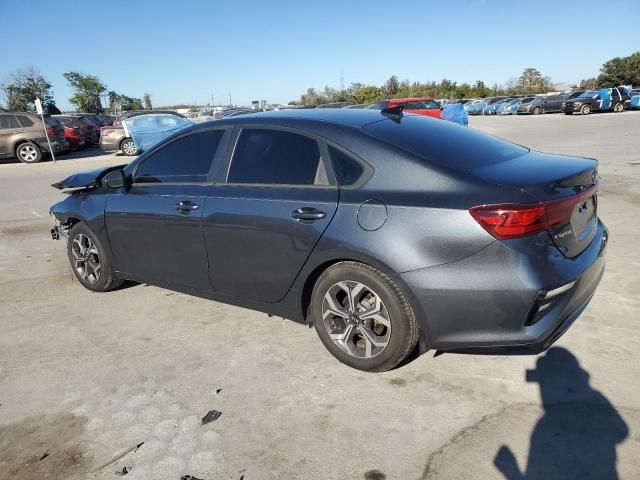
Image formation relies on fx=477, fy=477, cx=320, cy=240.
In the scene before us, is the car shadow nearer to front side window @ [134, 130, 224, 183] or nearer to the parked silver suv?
front side window @ [134, 130, 224, 183]

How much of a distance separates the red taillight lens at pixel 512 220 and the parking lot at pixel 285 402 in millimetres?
975

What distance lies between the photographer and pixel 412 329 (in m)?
2.75

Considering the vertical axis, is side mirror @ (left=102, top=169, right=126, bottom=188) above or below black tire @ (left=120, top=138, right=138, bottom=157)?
above

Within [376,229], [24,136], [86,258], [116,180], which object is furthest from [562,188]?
[24,136]

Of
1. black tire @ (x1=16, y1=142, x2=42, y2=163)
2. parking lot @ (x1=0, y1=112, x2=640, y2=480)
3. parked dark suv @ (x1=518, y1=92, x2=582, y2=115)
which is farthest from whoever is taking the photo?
parked dark suv @ (x1=518, y1=92, x2=582, y2=115)

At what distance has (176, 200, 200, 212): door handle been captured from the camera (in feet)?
11.6

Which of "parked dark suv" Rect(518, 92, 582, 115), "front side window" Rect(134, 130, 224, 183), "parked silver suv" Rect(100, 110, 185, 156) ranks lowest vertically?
"parked dark suv" Rect(518, 92, 582, 115)

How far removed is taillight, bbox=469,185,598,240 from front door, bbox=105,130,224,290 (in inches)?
78.8

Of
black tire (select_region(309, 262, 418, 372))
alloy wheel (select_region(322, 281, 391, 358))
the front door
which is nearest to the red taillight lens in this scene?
black tire (select_region(309, 262, 418, 372))

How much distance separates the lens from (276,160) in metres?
3.27

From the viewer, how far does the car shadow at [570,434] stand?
2158mm

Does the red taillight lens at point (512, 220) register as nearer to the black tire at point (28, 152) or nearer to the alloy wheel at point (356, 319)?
the alloy wheel at point (356, 319)

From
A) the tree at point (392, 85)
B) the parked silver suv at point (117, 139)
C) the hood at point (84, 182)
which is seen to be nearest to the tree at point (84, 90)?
the tree at point (392, 85)

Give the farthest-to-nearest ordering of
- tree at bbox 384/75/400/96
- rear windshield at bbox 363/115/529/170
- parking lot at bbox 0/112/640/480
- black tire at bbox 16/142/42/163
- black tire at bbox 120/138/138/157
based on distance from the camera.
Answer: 1. tree at bbox 384/75/400/96
2. black tire at bbox 120/138/138/157
3. black tire at bbox 16/142/42/163
4. rear windshield at bbox 363/115/529/170
5. parking lot at bbox 0/112/640/480
